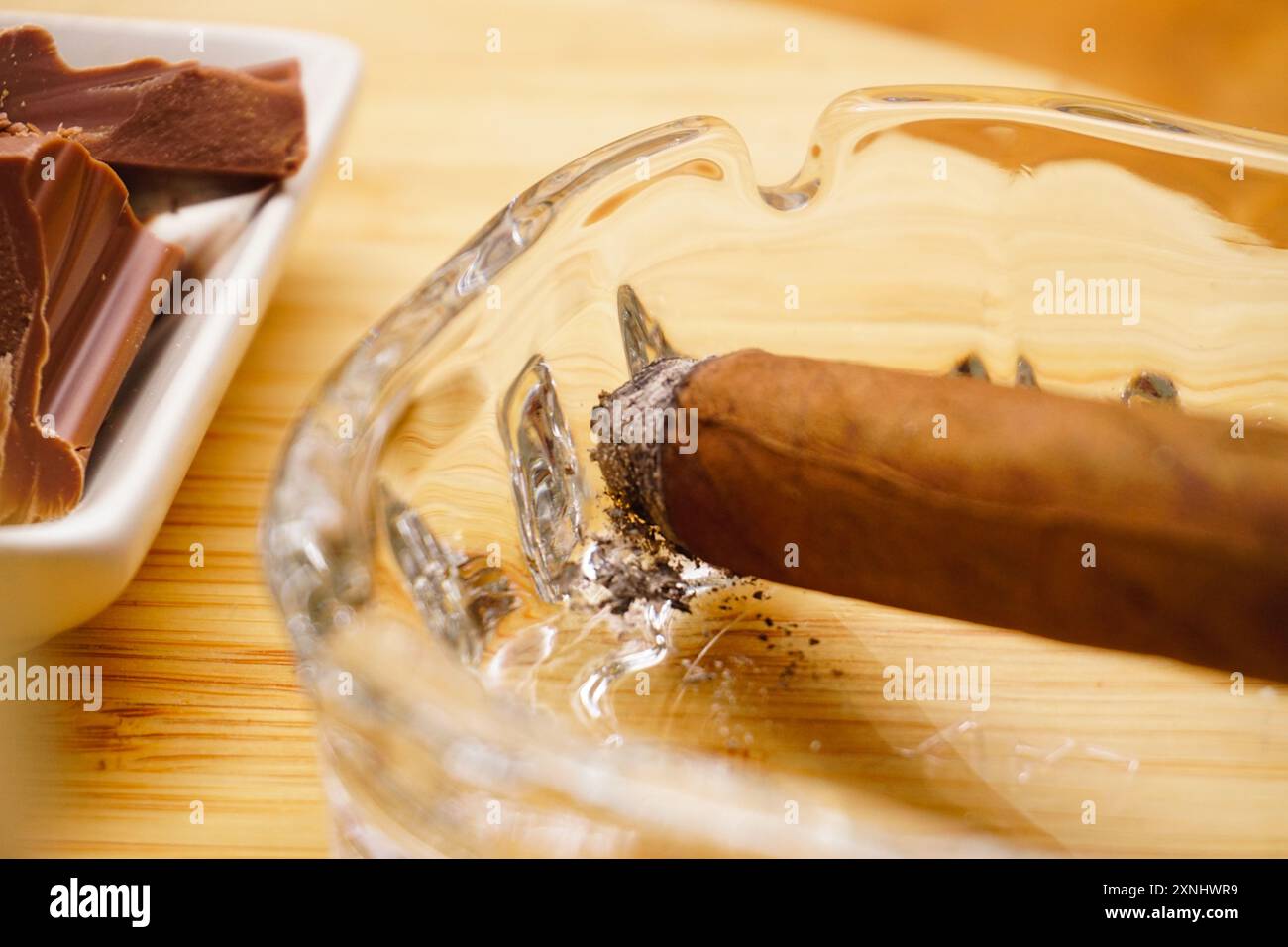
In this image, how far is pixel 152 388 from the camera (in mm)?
705

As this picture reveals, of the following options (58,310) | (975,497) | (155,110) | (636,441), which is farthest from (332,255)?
(975,497)

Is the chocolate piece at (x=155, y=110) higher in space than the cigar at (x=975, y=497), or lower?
higher

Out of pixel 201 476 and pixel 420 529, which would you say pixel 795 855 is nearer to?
pixel 420 529

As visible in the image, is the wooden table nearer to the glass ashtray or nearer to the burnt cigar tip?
the glass ashtray

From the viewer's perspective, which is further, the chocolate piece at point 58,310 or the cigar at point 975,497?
the chocolate piece at point 58,310

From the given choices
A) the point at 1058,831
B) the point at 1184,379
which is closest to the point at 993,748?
the point at 1058,831

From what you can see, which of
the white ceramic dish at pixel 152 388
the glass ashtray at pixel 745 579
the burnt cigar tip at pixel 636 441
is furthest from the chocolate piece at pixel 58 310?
the burnt cigar tip at pixel 636 441

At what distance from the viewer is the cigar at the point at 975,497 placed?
526 mm

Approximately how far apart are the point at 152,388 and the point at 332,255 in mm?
309

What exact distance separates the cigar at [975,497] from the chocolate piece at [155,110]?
364 mm

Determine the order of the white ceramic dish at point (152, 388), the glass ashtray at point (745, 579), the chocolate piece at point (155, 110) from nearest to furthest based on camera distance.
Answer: the glass ashtray at point (745, 579), the white ceramic dish at point (152, 388), the chocolate piece at point (155, 110)

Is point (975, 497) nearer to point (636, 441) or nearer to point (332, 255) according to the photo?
point (636, 441)

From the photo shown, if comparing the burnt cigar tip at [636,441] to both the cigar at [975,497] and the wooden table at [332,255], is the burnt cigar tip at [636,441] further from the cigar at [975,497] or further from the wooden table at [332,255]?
the wooden table at [332,255]
